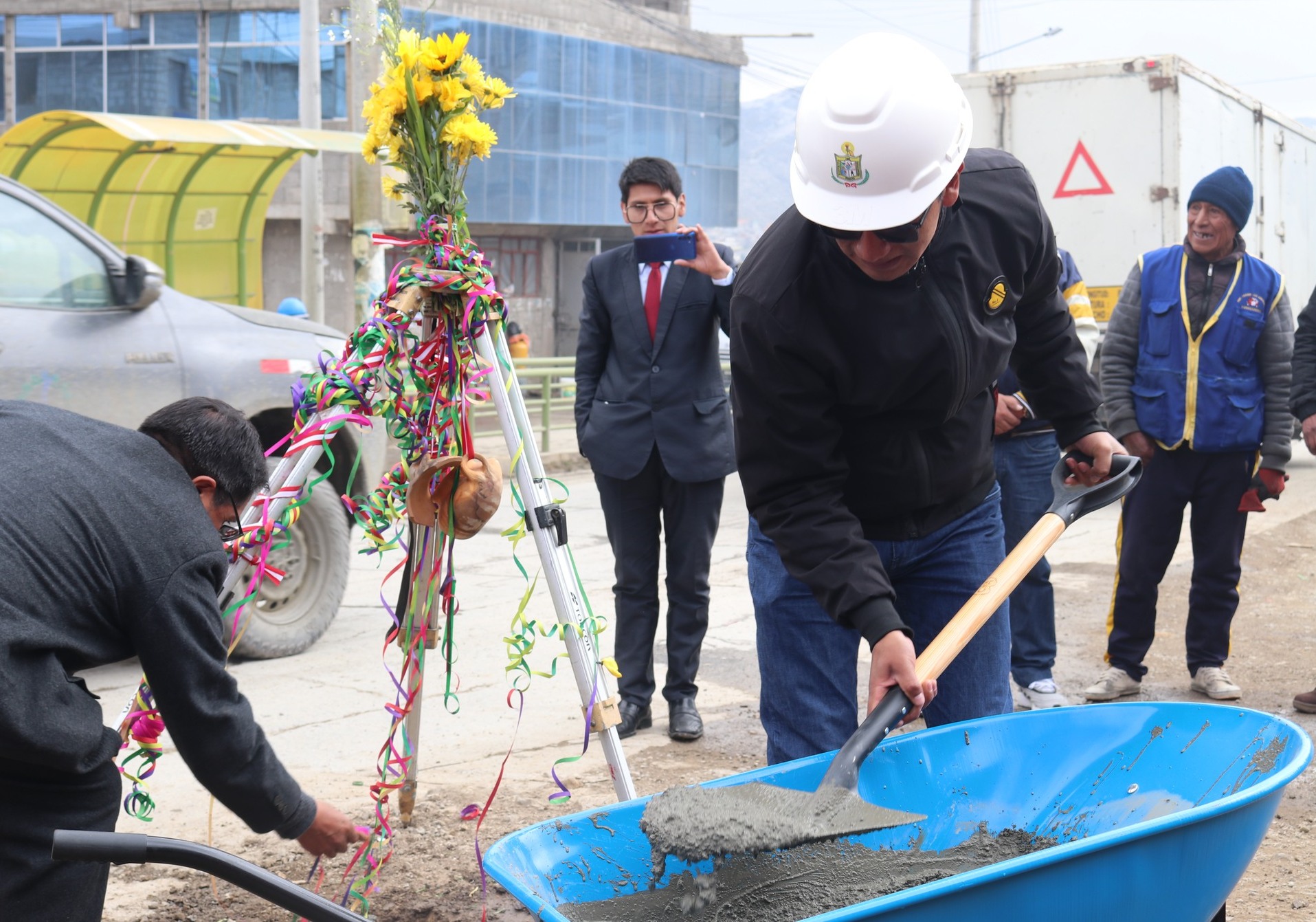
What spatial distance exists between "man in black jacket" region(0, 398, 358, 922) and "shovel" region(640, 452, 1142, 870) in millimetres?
682

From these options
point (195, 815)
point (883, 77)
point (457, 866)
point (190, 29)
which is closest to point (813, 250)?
point (883, 77)

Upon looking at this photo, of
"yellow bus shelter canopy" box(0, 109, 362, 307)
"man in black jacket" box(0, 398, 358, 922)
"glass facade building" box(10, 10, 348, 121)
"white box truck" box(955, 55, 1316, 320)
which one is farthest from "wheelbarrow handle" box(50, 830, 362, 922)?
"glass facade building" box(10, 10, 348, 121)

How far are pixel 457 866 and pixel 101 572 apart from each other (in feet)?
5.94

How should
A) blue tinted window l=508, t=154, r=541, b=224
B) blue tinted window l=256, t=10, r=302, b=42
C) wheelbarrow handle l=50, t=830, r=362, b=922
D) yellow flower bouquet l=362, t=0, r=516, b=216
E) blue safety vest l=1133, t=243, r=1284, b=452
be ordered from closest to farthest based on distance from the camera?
wheelbarrow handle l=50, t=830, r=362, b=922
yellow flower bouquet l=362, t=0, r=516, b=216
blue safety vest l=1133, t=243, r=1284, b=452
blue tinted window l=256, t=10, r=302, b=42
blue tinted window l=508, t=154, r=541, b=224

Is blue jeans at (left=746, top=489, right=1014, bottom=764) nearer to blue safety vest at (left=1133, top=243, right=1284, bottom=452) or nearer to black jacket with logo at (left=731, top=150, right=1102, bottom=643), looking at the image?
black jacket with logo at (left=731, top=150, right=1102, bottom=643)

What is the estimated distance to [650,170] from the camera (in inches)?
192

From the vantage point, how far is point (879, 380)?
2.62 metres

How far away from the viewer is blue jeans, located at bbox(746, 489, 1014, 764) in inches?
113

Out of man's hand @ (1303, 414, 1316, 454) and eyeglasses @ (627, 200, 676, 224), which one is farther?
man's hand @ (1303, 414, 1316, 454)

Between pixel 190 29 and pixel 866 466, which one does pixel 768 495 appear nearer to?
pixel 866 466

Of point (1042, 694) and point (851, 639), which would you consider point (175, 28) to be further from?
point (851, 639)

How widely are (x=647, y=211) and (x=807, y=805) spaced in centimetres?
303

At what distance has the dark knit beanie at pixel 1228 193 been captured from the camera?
5.02 m

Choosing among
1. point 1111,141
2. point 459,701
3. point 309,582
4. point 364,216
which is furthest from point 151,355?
point 1111,141
